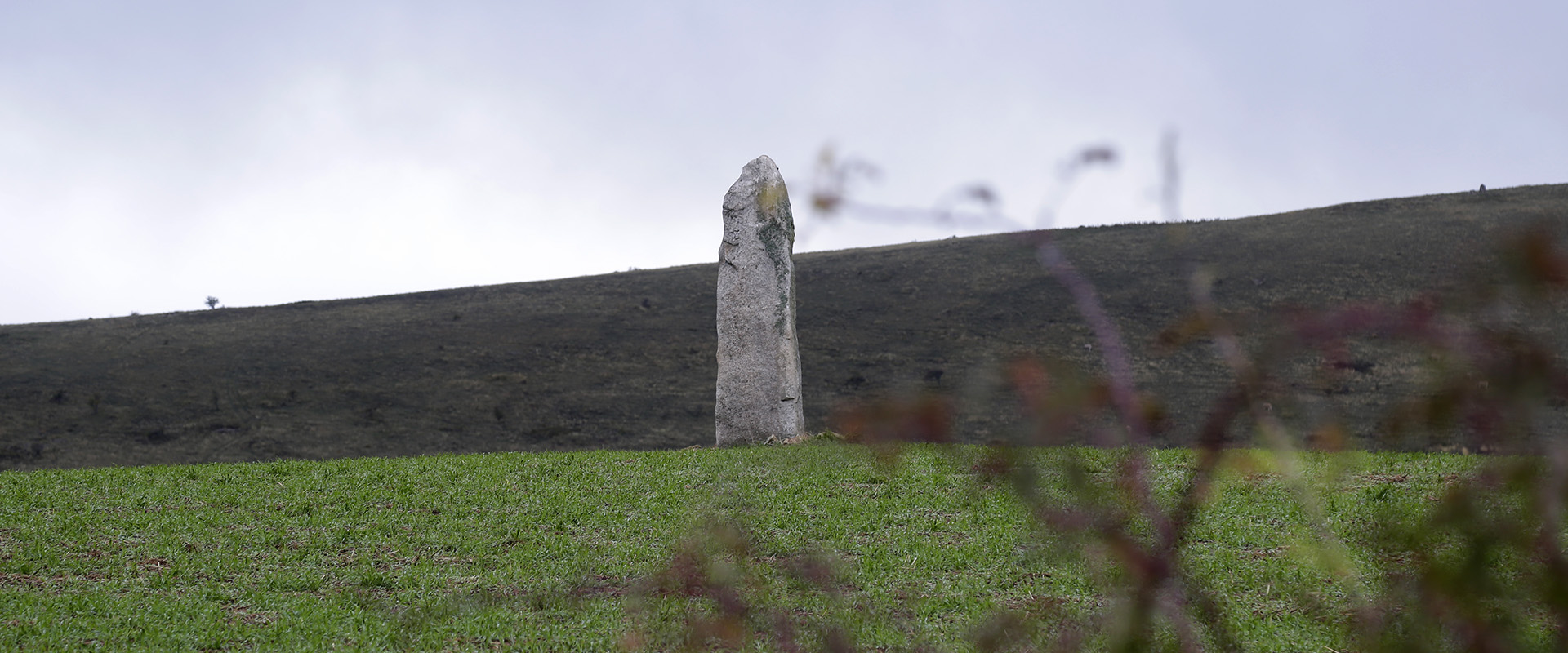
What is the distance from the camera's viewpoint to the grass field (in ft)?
24.2

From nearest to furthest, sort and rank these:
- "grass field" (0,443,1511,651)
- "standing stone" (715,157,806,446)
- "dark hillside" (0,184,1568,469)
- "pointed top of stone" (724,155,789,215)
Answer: "grass field" (0,443,1511,651)
"standing stone" (715,157,806,446)
"pointed top of stone" (724,155,789,215)
"dark hillside" (0,184,1568,469)

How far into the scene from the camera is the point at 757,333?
1644 cm

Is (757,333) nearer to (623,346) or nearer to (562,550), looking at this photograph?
(562,550)

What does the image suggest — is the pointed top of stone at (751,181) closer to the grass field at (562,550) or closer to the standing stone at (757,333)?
the standing stone at (757,333)

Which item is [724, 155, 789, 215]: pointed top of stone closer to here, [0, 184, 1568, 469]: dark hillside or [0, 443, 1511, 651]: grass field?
[0, 443, 1511, 651]: grass field

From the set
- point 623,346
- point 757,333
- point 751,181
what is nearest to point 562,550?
point 757,333

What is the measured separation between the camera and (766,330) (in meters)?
16.4

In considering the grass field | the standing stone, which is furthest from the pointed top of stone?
the grass field

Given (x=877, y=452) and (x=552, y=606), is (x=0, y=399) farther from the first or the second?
(x=877, y=452)

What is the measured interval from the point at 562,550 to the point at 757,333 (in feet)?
23.2

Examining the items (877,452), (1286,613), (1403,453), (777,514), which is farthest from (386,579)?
(1403,453)

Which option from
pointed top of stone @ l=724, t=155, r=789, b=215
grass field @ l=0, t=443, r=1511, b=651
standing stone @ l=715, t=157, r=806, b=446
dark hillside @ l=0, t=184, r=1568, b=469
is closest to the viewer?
grass field @ l=0, t=443, r=1511, b=651

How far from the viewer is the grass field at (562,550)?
24.2 feet

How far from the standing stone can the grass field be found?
6.99 feet
